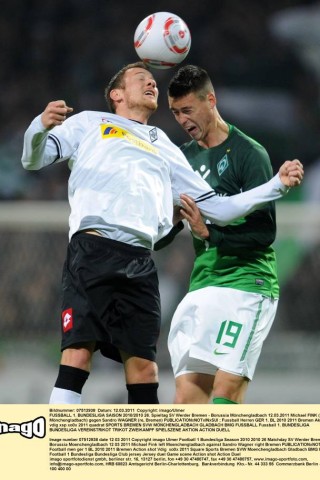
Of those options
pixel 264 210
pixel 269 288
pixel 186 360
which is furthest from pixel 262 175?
pixel 186 360

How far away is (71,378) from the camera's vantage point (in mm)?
3980

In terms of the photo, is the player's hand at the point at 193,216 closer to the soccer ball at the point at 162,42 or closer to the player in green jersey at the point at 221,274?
the player in green jersey at the point at 221,274

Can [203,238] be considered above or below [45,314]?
above

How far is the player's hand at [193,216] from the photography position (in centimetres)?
455

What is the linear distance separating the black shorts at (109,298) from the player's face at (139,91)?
72 centimetres

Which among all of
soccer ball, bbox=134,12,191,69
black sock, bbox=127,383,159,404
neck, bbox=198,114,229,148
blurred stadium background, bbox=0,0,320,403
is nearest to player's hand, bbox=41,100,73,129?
soccer ball, bbox=134,12,191,69

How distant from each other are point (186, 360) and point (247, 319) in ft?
1.21

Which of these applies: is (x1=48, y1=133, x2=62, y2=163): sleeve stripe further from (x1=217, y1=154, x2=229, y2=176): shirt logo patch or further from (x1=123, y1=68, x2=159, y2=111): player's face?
(x1=217, y1=154, x2=229, y2=176): shirt logo patch

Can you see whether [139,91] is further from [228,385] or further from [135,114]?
[228,385]

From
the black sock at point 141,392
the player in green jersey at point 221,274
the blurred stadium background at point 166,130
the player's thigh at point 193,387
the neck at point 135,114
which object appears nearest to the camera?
the black sock at point 141,392

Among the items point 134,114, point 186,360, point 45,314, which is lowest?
point 45,314
